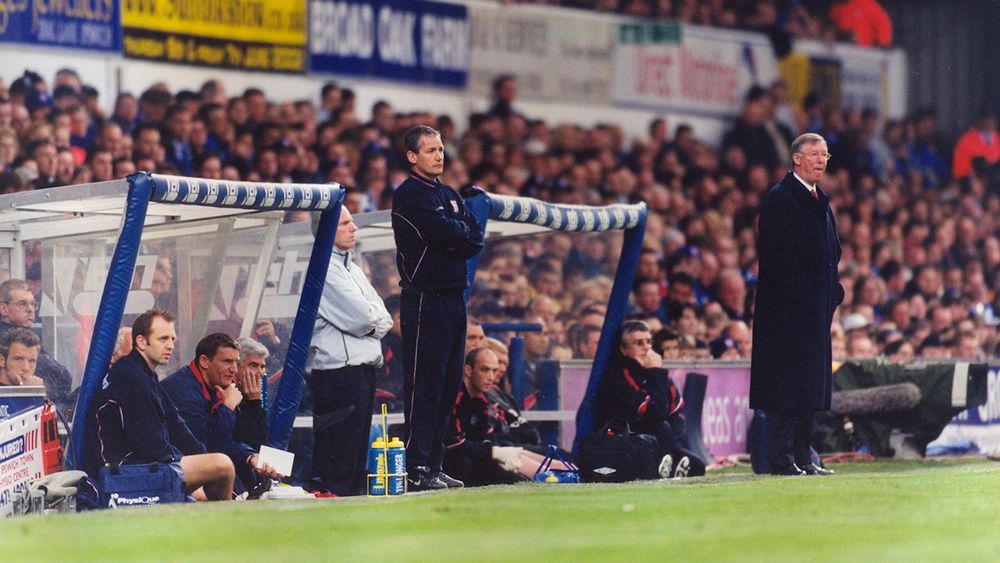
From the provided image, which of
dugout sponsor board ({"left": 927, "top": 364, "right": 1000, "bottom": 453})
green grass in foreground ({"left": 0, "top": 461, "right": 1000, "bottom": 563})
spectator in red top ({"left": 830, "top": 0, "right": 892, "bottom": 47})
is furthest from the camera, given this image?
spectator in red top ({"left": 830, "top": 0, "right": 892, "bottom": 47})

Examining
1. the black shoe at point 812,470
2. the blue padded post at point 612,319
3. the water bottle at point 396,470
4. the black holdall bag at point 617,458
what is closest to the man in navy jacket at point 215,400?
the water bottle at point 396,470

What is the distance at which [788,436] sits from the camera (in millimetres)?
11727

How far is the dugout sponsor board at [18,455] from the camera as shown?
955 centimetres

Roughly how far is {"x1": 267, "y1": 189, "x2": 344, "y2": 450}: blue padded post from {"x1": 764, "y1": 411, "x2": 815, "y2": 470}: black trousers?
2807mm

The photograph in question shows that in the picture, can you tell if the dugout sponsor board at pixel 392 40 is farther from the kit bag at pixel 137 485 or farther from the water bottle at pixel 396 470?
the kit bag at pixel 137 485

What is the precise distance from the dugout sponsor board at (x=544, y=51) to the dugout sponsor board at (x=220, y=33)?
109 inches

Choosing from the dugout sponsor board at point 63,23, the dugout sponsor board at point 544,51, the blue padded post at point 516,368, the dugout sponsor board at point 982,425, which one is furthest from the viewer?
the dugout sponsor board at point 544,51

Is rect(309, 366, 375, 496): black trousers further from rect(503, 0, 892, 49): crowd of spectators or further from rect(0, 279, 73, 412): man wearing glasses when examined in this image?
rect(503, 0, 892, 49): crowd of spectators

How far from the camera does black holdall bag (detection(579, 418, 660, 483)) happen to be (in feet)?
39.5

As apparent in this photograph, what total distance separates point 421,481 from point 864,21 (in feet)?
57.0

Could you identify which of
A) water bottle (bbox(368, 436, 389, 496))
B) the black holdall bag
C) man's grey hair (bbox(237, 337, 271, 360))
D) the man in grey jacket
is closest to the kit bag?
water bottle (bbox(368, 436, 389, 496))

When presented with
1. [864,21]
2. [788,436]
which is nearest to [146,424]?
[788,436]

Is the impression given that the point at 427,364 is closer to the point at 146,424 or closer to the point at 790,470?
the point at 146,424

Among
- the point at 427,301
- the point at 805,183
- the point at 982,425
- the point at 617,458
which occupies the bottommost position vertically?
the point at 982,425
